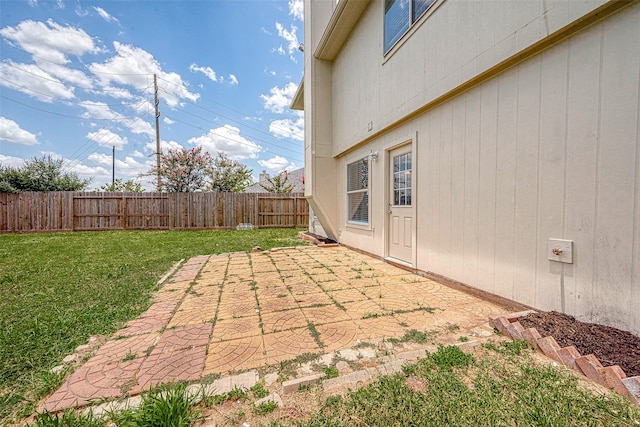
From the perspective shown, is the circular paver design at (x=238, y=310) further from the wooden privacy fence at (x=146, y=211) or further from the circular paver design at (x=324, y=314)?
the wooden privacy fence at (x=146, y=211)

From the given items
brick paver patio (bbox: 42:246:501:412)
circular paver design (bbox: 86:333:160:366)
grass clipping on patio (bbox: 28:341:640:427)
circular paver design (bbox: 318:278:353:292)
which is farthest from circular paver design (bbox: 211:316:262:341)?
circular paver design (bbox: 318:278:353:292)

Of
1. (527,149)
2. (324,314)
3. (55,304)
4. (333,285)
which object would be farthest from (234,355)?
(527,149)

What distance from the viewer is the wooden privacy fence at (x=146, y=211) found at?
33.9 ft

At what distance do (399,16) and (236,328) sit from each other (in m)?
5.07

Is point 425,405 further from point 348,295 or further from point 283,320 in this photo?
point 348,295

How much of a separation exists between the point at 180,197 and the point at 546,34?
12.4 m

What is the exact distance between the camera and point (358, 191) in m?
5.95

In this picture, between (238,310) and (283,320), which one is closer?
(283,320)

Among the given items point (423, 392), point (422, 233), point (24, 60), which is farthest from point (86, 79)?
point (423, 392)

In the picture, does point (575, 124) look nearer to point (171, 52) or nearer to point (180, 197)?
point (180, 197)

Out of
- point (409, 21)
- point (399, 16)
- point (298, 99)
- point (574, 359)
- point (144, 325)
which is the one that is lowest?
point (144, 325)

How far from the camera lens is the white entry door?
421cm

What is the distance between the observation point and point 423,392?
1397 mm

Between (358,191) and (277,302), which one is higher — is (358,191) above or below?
above
